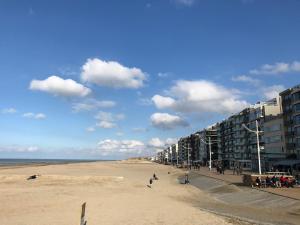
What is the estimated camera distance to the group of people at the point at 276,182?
4991cm

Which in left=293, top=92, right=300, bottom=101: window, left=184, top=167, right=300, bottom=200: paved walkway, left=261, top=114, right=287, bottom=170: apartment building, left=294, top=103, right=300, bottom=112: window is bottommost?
left=184, top=167, right=300, bottom=200: paved walkway

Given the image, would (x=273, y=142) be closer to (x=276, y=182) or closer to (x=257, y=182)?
(x=257, y=182)

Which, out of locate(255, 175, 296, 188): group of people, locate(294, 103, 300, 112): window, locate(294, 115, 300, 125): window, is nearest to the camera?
locate(255, 175, 296, 188): group of people

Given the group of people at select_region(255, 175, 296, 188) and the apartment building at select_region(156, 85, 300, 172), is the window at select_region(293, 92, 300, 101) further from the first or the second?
the group of people at select_region(255, 175, 296, 188)

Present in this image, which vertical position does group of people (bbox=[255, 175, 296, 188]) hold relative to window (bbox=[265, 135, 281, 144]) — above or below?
below

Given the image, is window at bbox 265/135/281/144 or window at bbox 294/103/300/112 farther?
window at bbox 265/135/281/144

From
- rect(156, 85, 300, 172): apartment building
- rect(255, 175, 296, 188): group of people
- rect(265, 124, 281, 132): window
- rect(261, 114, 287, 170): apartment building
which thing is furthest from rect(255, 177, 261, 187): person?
rect(265, 124, 281, 132): window

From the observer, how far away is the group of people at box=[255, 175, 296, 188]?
49906 mm

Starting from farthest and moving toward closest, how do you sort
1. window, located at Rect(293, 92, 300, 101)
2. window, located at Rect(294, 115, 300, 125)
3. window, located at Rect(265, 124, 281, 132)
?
window, located at Rect(265, 124, 281, 132), window, located at Rect(294, 115, 300, 125), window, located at Rect(293, 92, 300, 101)

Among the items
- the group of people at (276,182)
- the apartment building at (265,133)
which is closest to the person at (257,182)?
the group of people at (276,182)

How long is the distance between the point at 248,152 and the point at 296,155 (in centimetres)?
4812

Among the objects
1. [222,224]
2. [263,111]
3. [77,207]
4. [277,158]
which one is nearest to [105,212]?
[77,207]

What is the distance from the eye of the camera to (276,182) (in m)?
50.1

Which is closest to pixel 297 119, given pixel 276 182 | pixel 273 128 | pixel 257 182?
pixel 273 128
